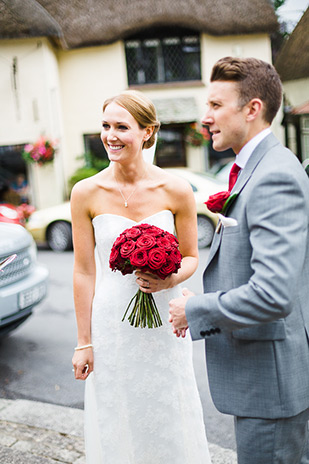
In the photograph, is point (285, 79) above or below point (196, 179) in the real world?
above

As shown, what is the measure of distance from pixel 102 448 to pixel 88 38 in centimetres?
1476

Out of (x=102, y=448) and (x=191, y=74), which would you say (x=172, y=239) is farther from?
(x=191, y=74)

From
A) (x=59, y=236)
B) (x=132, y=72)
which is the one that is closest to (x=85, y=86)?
(x=132, y=72)

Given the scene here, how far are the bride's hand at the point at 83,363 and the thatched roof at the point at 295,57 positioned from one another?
173cm

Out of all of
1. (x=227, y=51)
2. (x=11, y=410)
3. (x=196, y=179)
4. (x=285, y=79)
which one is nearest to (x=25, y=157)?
(x=196, y=179)

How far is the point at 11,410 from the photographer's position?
3.66m

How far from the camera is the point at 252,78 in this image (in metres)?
1.66

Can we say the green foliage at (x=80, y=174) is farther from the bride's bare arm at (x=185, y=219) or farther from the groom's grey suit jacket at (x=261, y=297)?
the groom's grey suit jacket at (x=261, y=297)

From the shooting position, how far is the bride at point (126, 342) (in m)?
2.40

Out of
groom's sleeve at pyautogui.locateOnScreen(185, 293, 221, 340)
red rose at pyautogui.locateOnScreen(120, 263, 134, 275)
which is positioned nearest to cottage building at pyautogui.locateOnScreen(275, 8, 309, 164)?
red rose at pyautogui.locateOnScreen(120, 263, 134, 275)

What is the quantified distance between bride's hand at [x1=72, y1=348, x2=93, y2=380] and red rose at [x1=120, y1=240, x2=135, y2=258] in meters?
0.66

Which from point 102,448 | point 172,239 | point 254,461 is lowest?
point 102,448

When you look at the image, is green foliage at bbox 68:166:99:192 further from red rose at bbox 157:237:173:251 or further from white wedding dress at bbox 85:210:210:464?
red rose at bbox 157:237:173:251

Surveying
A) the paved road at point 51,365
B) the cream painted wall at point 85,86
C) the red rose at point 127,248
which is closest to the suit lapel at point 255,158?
the red rose at point 127,248
